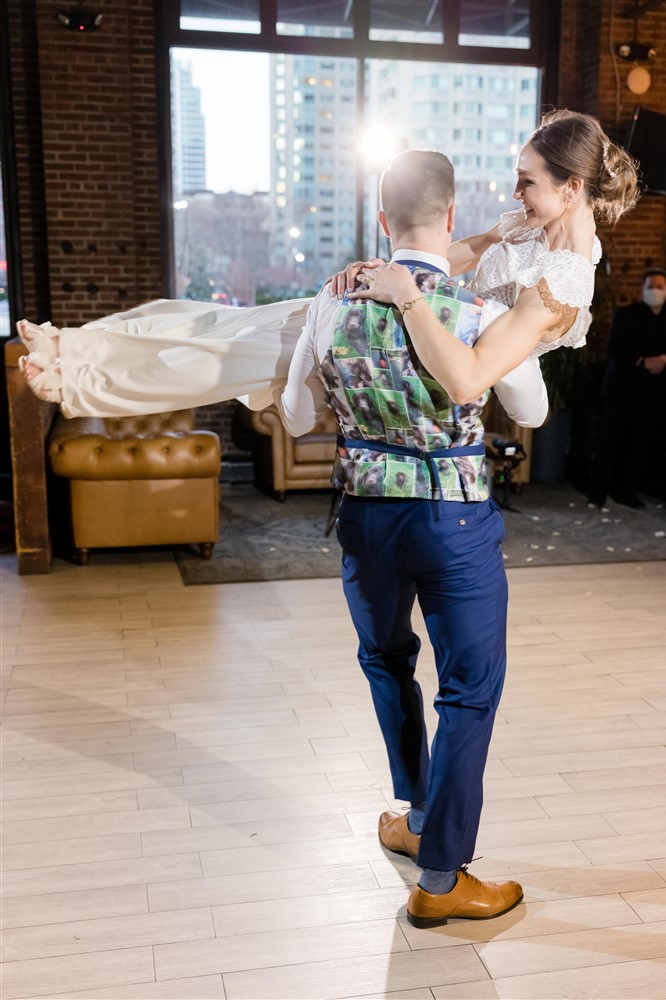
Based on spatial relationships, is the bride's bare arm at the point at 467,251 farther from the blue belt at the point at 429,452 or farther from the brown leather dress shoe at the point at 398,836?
the brown leather dress shoe at the point at 398,836

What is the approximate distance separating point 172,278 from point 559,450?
3470 mm

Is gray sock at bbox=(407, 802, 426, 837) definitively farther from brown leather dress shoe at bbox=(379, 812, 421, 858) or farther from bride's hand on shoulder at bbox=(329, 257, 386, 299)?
bride's hand on shoulder at bbox=(329, 257, 386, 299)

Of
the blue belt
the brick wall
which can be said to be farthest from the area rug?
the blue belt

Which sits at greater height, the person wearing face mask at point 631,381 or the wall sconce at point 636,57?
the wall sconce at point 636,57

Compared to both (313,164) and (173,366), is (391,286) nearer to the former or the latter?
(173,366)

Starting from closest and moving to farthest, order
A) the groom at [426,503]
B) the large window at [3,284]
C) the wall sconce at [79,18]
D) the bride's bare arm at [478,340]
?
the bride's bare arm at [478,340], the groom at [426,503], the wall sconce at [79,18], the large window at [3,284]

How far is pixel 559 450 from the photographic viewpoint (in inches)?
321

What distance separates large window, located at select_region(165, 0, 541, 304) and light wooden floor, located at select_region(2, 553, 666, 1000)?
4413 millimetres

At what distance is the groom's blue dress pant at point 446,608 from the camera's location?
2098 millimetres

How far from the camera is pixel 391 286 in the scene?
190 centimetres

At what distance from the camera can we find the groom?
1.96 m

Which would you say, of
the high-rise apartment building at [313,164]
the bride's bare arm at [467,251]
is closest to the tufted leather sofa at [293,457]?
the high-rise apartment building at [313,164]

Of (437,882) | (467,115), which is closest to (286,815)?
(437,882)

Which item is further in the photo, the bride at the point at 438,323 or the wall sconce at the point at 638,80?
the wall sconce at the point at 638,80
